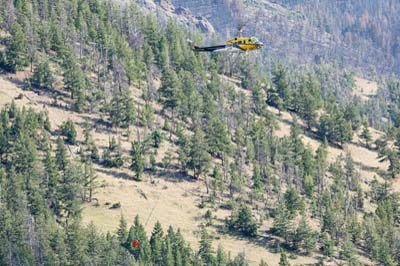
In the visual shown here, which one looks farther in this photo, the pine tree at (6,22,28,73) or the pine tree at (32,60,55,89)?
the pine tree at (6,22,28,73)

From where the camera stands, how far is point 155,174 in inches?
6299

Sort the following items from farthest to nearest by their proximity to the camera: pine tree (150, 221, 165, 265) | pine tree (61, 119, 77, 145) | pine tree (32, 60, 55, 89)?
1. pine tree (32, 60, 55, 89)
2. pine tree (61, 119, 77, 145)
3. pine tree (150, 221, 165, 265)

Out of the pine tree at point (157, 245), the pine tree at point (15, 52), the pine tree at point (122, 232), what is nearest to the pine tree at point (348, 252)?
the pine tree at point (157, 245)

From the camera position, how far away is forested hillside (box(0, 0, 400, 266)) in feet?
427

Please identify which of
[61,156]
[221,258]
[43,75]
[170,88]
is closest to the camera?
[221,258]

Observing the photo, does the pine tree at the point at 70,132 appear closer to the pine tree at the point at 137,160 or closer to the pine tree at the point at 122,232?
the pine tree at the point at 137,160

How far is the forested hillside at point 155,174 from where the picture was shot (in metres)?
130

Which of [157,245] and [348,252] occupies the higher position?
[157,245]

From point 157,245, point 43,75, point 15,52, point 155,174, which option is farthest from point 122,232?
point 15,52

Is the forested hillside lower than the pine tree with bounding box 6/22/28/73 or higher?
lower

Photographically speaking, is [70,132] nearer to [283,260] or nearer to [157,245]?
[157,245]

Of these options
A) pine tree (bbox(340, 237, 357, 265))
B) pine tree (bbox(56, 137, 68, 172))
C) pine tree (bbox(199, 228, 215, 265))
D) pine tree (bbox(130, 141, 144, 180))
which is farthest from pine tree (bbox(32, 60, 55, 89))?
pine tree (bbox(340, 237, 357, 265))

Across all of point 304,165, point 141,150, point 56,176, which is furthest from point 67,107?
point 304,165

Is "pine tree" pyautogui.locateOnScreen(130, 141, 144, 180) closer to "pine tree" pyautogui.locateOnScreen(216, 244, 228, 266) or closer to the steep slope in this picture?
the steep slope
